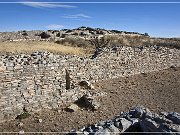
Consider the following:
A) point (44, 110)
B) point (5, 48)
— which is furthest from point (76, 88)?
point (5, 48)

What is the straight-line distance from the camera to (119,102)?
1502 centimetres

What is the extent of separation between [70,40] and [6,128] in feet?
88.9

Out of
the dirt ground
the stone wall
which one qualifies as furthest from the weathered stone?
the stone wall

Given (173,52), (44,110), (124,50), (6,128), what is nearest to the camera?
(6,128)

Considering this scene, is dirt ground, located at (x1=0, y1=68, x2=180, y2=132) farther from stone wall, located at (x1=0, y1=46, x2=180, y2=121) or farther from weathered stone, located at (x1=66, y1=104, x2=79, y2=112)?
stone wall, located at (x1=0, y1=46, x2=180, y2=121)

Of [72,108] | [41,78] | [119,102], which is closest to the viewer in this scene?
[72,108]

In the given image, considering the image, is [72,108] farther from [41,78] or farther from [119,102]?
[119,102]

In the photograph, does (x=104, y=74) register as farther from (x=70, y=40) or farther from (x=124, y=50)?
(x=70, y=40)

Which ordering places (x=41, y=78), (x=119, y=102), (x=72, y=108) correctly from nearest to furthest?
(x=72, y=108) → (x=41, y=78) → (x=119, y=102)

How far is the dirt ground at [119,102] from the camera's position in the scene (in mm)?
11734

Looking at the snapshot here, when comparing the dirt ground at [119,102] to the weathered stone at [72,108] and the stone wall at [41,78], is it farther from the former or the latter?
the stone wall at [41,78]

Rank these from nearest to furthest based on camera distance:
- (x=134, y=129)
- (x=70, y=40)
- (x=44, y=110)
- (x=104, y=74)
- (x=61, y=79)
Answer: (x=134, y=129) < (x=44, y=110) < (x=61, y=79) < (x=104, y=74) < (x=70, y=40)

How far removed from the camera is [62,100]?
46.0 ft

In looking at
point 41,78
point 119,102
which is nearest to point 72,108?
point 41,78
